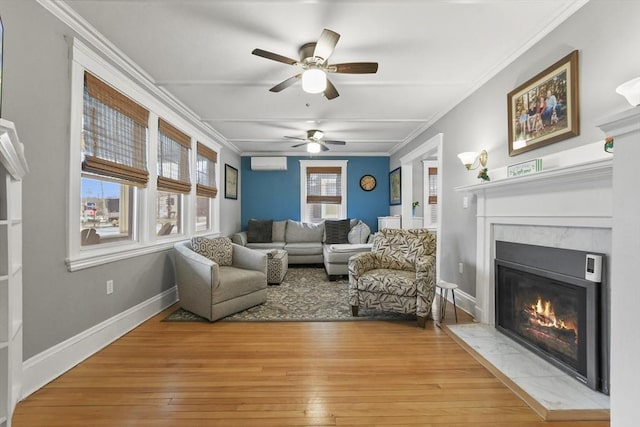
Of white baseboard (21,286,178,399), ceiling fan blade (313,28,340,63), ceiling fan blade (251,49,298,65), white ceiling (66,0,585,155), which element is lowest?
white baseboard (21,286,178,399)

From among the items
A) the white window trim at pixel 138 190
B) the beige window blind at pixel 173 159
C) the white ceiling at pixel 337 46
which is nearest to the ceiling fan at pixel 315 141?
the white ceiling at pixel 337 46

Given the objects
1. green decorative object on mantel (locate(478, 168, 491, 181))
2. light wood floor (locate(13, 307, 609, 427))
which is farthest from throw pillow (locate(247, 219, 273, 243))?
green decorative object on mantel (locate(478, 168, 491, 181))

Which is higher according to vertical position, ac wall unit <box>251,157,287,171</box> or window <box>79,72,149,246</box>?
ac wall unit <box>251,157,287,171</box>

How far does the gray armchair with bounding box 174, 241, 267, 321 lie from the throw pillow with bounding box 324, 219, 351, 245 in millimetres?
2511

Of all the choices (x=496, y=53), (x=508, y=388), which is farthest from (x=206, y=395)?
(x=496, y=53)

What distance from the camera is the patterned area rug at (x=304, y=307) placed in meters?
3.05

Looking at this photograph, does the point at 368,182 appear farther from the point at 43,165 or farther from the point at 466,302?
the point at 43,165

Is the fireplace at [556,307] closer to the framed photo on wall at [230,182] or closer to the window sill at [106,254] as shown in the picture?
the window sill at [106,254]

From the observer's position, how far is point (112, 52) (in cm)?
241

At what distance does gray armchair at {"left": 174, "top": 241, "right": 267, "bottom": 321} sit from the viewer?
293cm

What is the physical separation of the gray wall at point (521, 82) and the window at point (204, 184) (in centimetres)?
356

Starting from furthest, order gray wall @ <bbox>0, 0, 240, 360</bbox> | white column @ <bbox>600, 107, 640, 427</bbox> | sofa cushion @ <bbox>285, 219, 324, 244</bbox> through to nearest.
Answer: sofa cushion @ <bbox>285, 219, 324, 244</bbox> → gray wall @ <bbox>0, 0, 240, 360</bbox> → white column @ <bbox>600, 107, 640, 427</bbox>

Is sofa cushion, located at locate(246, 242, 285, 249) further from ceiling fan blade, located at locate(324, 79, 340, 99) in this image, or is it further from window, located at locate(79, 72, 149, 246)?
ceiling fan blade, located at locate(324, 79, 340, 99)

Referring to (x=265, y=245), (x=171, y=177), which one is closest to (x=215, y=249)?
(x=171, y=177)
